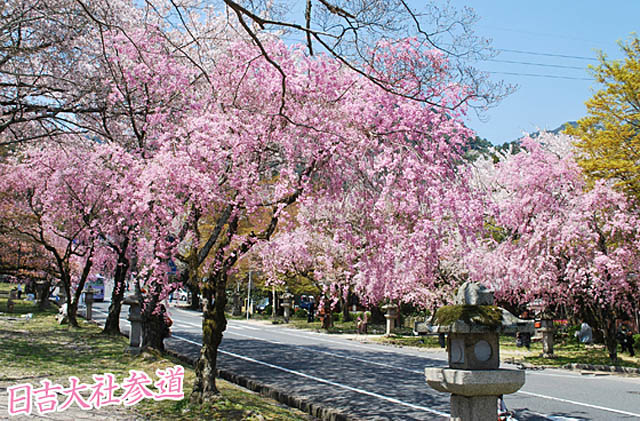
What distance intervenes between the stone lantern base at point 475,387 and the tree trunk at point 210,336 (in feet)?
14.7

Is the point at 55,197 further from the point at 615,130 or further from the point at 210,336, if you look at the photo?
the point at 615,130

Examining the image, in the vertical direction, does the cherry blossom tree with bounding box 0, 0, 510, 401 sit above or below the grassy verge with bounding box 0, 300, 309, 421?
above

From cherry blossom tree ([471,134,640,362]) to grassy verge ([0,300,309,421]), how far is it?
10.5m

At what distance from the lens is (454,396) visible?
15.8 ft

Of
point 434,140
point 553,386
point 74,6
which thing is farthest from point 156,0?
point 553,386

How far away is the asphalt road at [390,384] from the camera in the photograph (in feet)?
30.4

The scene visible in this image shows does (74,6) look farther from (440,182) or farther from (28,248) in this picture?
(28,248)

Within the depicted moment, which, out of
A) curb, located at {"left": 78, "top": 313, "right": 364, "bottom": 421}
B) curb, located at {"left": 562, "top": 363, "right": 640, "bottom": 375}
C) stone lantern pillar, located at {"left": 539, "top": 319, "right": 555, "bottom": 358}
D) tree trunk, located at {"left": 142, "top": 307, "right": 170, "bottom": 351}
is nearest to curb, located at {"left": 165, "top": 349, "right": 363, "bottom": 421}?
curb, located at {"left": 78, "top": 313, "right": 364, "bottom": 421}

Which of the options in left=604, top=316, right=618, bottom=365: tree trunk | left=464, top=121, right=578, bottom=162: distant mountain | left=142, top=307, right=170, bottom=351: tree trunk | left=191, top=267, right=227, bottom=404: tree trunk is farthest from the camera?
left=604, top=316, right=618, bottom=365: tree trunk

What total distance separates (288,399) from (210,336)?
96.2 inches

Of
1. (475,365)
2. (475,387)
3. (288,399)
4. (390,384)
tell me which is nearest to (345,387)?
(390,384)

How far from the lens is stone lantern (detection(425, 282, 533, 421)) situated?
15.0 ft

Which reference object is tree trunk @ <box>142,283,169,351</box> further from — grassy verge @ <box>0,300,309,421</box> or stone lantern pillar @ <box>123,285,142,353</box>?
grassy verge @ <box>0,300,309,421</box>

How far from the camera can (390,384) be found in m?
11.9
